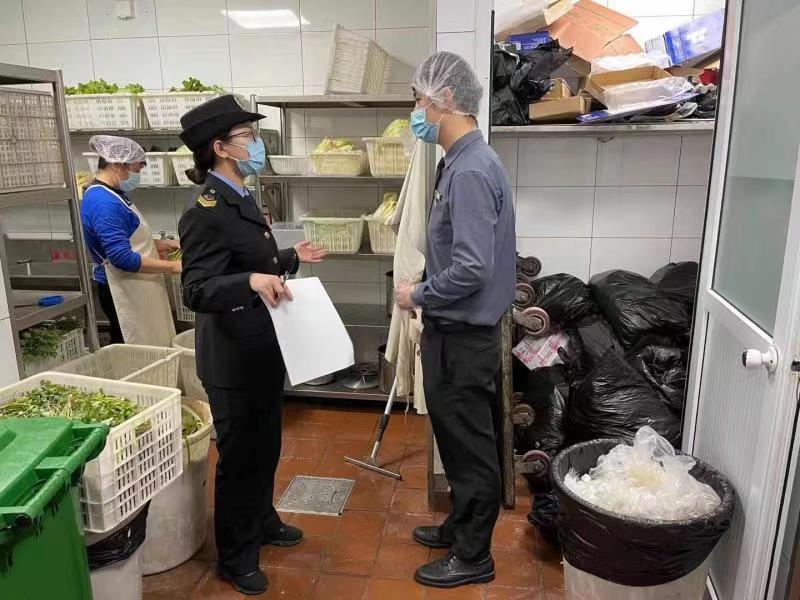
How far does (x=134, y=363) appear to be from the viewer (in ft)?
8.23

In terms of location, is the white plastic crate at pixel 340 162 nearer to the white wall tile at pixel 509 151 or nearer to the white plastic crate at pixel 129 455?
the white wall tile at pixel 509 151

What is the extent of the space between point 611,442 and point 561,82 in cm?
170

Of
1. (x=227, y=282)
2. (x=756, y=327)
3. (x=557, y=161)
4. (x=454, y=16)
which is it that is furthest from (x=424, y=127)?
(x=557, y=161)

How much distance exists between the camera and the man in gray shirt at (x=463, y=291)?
179 cm

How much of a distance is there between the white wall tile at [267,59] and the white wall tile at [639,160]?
6.64 ft

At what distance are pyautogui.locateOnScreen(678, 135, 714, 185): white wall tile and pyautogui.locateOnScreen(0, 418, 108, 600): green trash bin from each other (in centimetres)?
291

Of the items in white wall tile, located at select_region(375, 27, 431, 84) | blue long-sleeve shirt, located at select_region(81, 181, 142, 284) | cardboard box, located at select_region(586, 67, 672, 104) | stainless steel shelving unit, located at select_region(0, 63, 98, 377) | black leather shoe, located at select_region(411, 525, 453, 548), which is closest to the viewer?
stainless steel shelving unit, located at select_region(0, 63, 98, 377)

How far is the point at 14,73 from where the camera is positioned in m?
1.99

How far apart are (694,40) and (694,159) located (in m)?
0.60

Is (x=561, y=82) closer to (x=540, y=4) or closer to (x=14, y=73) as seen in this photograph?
(x=540, y=4)

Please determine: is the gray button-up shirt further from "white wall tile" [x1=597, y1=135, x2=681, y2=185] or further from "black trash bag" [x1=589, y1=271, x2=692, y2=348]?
Result: "white wall tile" [x1=597, y1=135, x2=681, y2=185]

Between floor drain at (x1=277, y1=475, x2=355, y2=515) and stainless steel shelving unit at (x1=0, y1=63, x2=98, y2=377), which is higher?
stainless steel shelving unit at (x1=0, y1=63, x2=98, y2=377)

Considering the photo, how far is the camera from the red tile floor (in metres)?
2.11

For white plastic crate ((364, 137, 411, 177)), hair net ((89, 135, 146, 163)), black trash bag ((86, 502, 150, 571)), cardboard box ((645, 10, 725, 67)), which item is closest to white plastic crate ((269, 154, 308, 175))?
white plastic crate ((364, 137, 411, 177))
